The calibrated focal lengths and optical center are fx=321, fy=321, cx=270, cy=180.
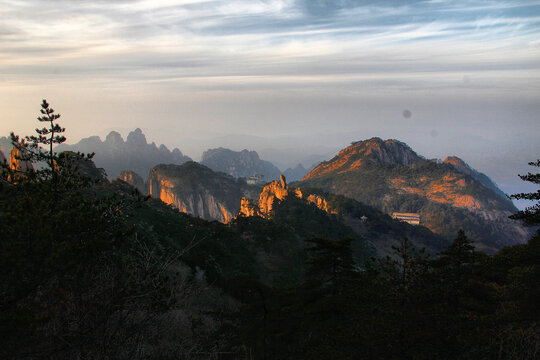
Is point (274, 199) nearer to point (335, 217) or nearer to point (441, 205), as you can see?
point (335, 217)

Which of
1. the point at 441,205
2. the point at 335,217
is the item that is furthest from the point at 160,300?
the point at 441,205

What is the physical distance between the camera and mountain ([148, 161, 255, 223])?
150 m

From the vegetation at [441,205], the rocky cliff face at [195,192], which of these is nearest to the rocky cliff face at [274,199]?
the rocky cliff face at [195,192]

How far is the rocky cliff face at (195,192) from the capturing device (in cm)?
15000

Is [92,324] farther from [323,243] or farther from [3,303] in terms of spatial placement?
[323,243]

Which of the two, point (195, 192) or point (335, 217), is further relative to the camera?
point (195, 192)

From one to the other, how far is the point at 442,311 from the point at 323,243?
20.3 ft

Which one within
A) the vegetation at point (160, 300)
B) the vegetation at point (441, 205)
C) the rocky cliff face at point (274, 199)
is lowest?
the vegetation at point (441, 205)

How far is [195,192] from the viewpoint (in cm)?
15438

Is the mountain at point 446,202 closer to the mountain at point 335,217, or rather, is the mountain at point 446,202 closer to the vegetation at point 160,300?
the mountain at point 335,217

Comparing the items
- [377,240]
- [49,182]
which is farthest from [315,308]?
[377,240]

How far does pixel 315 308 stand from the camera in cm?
1259

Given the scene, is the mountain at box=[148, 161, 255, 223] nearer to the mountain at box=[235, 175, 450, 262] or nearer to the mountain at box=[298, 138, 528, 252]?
the mountain at box=[235, 175, 450, 262]

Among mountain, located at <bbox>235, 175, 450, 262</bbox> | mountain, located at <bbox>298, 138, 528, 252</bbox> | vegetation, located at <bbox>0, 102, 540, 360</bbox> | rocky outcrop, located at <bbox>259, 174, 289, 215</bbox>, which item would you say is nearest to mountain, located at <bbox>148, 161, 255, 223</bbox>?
rocky outcrop, located at <bbox>259, 174, 289, 215</bbox>
